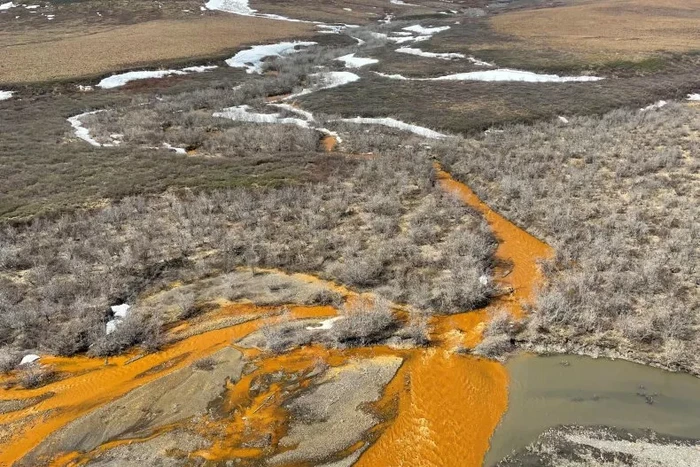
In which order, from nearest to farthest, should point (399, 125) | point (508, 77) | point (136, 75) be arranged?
1. point (399, 125)
2. point (508, 77)
3. point (136, 75)

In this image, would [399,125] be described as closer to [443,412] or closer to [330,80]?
[330,80]

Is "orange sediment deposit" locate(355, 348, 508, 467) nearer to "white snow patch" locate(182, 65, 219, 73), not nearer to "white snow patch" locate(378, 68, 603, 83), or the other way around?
"white snow patch" locate(378, 68, 603, 83)

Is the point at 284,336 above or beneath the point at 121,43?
beneath

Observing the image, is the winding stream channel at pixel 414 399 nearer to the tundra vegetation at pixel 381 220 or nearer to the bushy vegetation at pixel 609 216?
the tundra vegetation at pixel 381 220

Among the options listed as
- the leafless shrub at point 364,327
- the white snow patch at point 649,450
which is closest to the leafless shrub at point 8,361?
the leafless shrub at point 364,327

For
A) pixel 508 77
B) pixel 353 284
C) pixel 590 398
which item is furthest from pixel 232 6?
pixel 590 398

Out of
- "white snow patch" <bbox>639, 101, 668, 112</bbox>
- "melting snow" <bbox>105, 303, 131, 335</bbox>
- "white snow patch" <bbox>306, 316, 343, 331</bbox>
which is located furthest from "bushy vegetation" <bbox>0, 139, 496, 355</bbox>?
"white snow patch" <bbox>639, 101, 668, 112</bbox>

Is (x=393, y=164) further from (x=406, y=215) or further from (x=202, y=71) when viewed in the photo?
(x=202, y=71)
